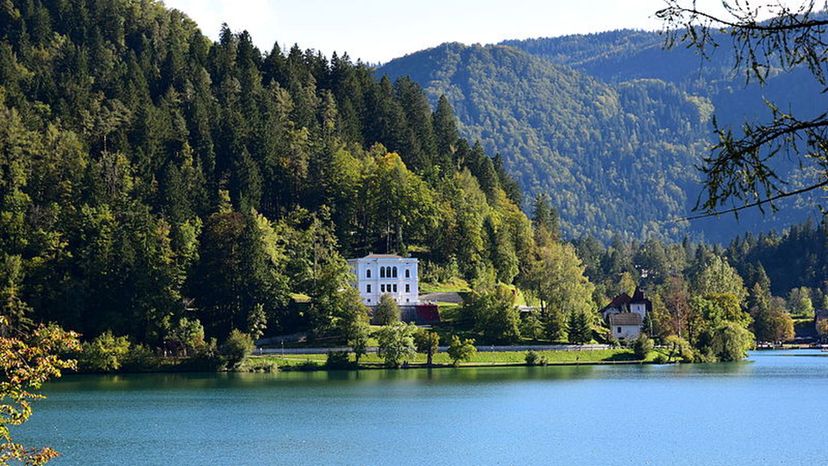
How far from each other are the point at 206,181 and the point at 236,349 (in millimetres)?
35568

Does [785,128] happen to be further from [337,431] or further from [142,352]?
[142,352]

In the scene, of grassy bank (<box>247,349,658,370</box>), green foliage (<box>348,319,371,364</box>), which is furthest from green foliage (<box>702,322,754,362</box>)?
green foliage (<box>348,319,371,364</box>)

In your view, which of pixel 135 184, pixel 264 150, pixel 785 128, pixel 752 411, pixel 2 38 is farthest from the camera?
pixel 2 38

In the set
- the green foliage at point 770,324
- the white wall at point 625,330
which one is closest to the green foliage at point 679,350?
the white wall at point 625,330

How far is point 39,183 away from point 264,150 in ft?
92.0

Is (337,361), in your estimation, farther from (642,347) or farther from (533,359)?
(642,347)

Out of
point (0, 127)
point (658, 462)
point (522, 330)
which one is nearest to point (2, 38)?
point (0, 127)

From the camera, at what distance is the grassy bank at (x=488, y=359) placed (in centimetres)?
10600

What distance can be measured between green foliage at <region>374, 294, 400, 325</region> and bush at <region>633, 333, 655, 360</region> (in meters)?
24.1

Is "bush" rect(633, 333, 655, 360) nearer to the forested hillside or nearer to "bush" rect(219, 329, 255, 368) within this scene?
the forested hillside

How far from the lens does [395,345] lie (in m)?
106

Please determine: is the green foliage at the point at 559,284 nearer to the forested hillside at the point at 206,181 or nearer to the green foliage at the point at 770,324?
the forested hillside at the point at 206,181

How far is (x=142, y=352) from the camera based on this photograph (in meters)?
106

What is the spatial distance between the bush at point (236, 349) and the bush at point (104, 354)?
8.81 metres
